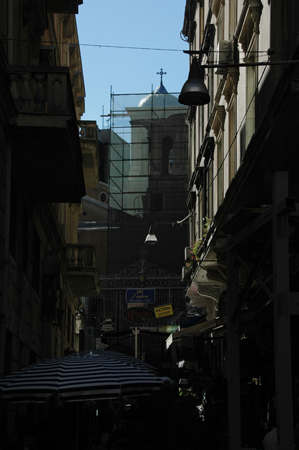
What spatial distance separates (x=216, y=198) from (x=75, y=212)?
34.4ft

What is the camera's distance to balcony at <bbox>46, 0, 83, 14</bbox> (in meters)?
18.0

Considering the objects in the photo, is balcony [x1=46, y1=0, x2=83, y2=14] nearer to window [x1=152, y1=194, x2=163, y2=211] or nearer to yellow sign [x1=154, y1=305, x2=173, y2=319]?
yellow sign [x1=154, y1=305, x2=173, y2=319]

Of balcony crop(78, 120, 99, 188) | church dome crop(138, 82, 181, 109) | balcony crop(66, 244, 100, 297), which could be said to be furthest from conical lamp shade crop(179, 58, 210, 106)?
church dome crop(138, 82, 181, 109)

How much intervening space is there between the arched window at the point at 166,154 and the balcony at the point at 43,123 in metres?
39.1

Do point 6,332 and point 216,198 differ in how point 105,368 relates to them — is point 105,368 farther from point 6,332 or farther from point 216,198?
point 216,198

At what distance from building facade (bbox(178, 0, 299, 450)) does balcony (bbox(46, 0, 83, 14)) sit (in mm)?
3858

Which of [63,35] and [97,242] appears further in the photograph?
[97,242]

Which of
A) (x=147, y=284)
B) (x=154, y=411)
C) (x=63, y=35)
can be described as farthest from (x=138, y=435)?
(x=147, y=284)

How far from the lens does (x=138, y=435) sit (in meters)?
8.99

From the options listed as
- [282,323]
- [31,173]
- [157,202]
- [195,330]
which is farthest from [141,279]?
[282,323]

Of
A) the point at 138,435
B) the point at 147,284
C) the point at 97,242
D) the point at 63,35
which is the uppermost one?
the point at 63,35

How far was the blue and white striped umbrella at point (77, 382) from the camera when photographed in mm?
8773

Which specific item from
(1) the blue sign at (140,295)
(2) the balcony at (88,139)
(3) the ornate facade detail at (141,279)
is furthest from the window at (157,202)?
(2) the balcony at (88,139)

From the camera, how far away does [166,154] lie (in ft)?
177
